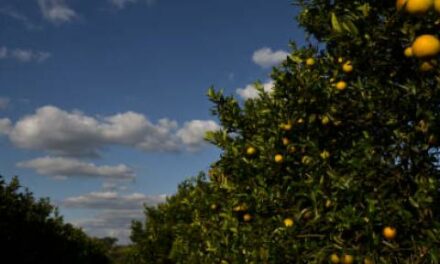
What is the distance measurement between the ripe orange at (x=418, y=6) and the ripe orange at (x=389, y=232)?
2.96 meters

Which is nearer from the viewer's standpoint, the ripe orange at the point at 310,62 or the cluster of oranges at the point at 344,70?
the cluster of oranges at the point at 344,70

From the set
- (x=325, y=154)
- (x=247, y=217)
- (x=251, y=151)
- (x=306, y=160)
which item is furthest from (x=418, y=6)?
(x=247, y=217)

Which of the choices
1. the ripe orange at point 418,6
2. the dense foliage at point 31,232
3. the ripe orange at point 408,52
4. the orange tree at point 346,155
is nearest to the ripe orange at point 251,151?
the orange tree at point 346,155

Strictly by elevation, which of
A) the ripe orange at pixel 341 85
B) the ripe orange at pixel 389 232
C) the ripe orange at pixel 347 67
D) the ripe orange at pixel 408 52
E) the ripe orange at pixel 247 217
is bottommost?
the ripe orange at pixel 389 232

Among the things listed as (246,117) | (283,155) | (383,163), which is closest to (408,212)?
(383,163)

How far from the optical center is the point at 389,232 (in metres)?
5.88

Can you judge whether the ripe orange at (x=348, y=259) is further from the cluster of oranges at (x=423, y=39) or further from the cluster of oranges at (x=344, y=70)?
the cluster of oranges at (x=423, y=39)

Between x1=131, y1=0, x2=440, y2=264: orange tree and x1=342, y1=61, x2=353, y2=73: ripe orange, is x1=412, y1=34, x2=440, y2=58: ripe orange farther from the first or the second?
x1=342, y1=61, x2=353, y2=73: ripe orange

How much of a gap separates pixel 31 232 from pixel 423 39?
2051 centimetres

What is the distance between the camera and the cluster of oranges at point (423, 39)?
374cm

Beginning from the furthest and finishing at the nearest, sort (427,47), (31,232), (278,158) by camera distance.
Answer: (31,232)
(278,158)
(427,47)

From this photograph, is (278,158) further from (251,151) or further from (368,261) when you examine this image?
(368,261)

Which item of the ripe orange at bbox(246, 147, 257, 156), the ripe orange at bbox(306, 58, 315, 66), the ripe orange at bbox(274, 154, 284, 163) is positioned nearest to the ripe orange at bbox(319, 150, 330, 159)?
the ripe orange at bbox(274, 154, 284, 163)

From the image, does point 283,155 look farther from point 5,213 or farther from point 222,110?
point 5,213
